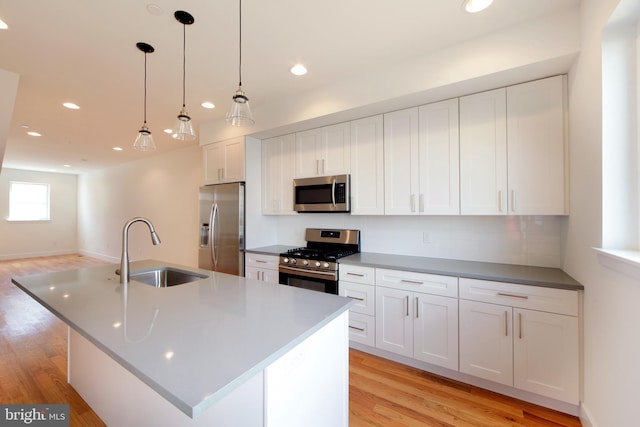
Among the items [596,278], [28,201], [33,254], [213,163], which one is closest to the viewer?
[596,278]

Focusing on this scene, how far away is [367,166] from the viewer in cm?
287

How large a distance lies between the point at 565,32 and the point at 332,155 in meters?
2.05

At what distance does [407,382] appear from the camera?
219cm

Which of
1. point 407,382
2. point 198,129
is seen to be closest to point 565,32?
point 407,382

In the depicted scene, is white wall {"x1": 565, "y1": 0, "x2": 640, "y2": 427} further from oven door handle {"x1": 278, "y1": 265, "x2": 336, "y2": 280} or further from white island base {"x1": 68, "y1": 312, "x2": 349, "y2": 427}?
oven door handle {"x1": 278, "y1": 265, "x2": 336, "y2": 280}

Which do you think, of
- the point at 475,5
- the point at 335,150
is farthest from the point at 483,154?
the point at 335,150

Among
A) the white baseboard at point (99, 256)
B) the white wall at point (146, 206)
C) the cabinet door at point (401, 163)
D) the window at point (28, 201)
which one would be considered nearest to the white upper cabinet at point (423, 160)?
the cabinet door at point (401, 163)

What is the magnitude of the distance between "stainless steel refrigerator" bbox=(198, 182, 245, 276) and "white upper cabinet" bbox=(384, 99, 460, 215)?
1.90 m

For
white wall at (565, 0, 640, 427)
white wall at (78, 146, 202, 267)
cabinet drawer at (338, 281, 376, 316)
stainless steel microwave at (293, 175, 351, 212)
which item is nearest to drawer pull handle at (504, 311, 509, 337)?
white wall at (565, 0, 640, 427)

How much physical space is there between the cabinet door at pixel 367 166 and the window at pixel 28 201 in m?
10.4

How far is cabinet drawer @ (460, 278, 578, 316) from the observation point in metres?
1.78

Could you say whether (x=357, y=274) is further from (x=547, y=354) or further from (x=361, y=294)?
(x=547, y=354)

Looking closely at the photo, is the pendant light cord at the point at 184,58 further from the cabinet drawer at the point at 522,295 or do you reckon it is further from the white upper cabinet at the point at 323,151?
the cabinet drawer at the point at 522,295

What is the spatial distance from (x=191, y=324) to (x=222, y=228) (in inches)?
104
